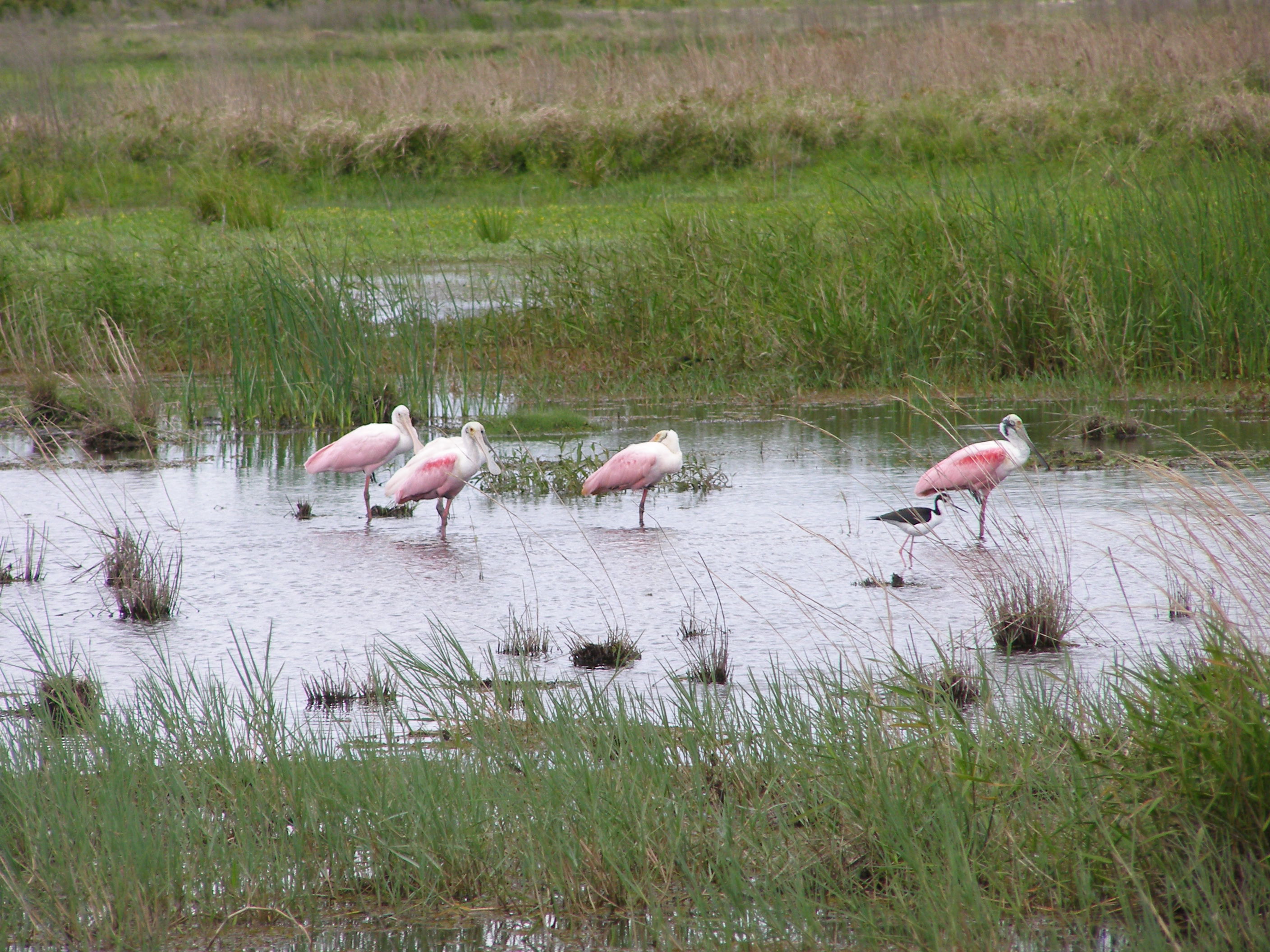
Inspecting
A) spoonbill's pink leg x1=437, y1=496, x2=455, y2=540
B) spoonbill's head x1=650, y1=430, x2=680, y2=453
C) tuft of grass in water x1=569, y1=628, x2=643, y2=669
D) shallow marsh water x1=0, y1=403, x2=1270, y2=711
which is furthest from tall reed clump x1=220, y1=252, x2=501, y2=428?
tuft of grass in water x1=569, y1=628, x2=643, y2=669

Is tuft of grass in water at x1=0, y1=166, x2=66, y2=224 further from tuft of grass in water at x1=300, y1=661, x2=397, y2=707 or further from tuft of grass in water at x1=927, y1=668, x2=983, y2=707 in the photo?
tuft of grass in water at x1=927, y1=668, x2=983, y2=707

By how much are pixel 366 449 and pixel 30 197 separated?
14279 mm

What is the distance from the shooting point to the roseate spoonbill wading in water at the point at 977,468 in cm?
766

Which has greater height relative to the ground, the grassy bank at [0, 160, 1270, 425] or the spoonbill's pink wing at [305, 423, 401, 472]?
the grassy bank at [0, 160, 1270, 425]

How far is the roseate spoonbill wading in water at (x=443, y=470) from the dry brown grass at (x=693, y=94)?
15809 millimetres

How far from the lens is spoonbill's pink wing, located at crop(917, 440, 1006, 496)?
766 centimetres

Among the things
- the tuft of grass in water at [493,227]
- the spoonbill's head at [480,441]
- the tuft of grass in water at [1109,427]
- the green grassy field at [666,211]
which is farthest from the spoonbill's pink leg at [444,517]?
the tuft of grass in water at [493,227]

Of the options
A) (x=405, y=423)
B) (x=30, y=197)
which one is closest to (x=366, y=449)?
(x=405, y=423)

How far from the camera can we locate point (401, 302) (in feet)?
36.8

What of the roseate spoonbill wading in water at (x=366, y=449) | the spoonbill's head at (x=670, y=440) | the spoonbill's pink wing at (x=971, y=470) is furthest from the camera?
the roseate spoonbill wading in water at (x=366, y=449)

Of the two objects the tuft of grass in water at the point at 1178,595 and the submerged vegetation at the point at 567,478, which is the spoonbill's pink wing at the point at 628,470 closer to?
the submerged vegetation at the point at 567,478

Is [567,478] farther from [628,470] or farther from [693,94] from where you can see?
[693,94]

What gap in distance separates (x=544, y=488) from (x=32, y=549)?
10.3 feet

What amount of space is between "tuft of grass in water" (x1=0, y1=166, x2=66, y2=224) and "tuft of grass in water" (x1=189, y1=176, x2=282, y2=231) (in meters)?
2.51
